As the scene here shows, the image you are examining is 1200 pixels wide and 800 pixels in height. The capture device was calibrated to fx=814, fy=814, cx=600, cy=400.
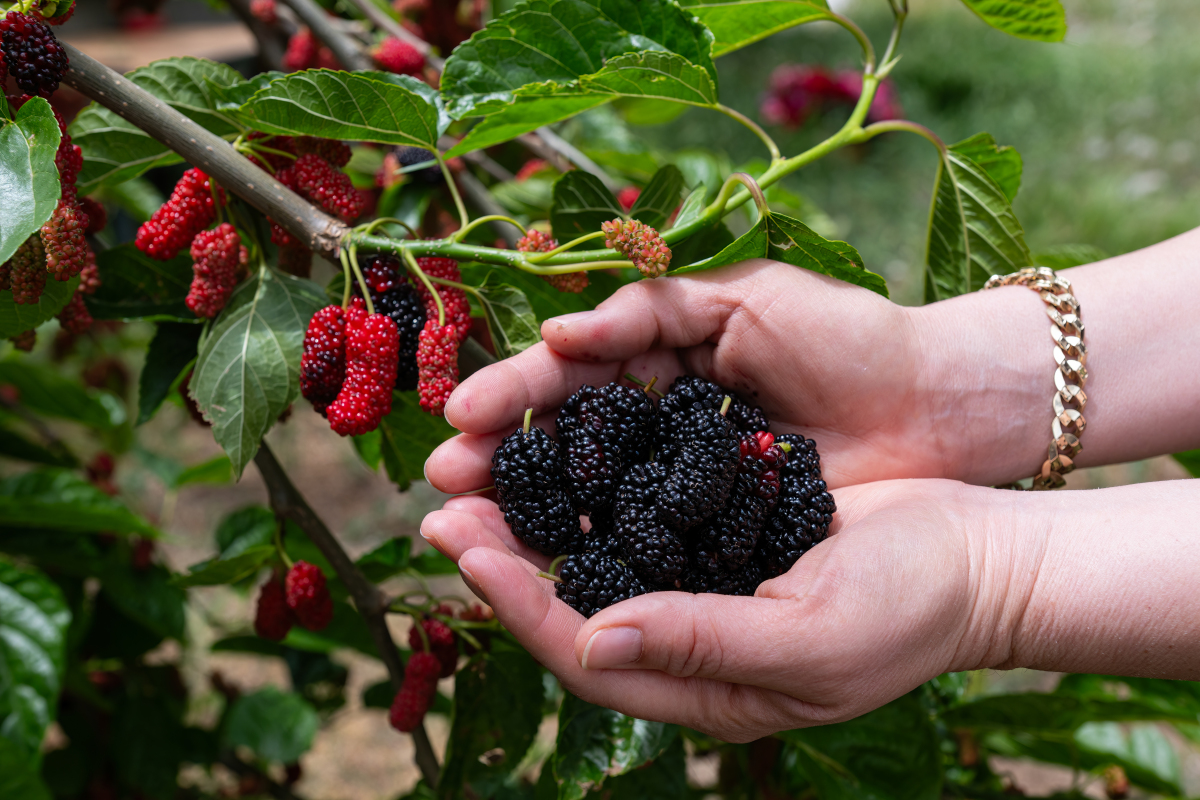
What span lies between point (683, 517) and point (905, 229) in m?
3.03

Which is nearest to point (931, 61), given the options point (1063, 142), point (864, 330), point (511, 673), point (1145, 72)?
point (1063, 142)

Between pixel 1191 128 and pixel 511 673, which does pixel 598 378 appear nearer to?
pixel 511 673

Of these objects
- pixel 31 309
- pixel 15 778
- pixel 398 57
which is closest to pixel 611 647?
pixel 31 309

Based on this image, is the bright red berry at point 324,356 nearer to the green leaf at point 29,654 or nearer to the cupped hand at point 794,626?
the cupped hand at point 794,626

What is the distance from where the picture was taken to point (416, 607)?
2.77 ft

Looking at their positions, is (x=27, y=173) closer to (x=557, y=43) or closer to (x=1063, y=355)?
(x=557, y=43)

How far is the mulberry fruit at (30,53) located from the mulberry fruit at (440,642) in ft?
1.89

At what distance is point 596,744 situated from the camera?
74 cm

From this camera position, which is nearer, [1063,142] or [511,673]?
[511,673]

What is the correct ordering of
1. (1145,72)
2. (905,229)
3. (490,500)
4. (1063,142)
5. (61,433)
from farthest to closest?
(1145,72) < (1063,142) < (905,229) < (61,433) < (490,500)

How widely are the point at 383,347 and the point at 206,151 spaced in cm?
22

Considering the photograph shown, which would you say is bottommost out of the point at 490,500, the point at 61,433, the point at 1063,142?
the point at 61,433

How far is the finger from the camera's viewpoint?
629mm

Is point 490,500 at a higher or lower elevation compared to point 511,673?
higher
